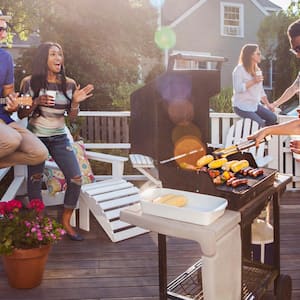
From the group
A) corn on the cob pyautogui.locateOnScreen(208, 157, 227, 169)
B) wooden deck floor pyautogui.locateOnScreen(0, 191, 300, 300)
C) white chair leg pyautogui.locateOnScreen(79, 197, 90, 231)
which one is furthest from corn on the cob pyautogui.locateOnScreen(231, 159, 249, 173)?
white chair leg pyautogui.locateOnScreen(79, 197, 90, 231)

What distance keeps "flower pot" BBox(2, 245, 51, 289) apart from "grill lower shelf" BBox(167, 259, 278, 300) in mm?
909

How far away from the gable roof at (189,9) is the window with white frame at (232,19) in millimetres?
845

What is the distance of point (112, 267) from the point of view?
338 centimetres

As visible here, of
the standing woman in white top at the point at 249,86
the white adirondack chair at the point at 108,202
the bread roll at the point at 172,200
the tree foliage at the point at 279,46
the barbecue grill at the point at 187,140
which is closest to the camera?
the bread roll at the point at 172,200

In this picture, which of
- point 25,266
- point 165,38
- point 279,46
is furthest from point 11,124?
point 279,46

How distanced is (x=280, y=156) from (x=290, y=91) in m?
1.02

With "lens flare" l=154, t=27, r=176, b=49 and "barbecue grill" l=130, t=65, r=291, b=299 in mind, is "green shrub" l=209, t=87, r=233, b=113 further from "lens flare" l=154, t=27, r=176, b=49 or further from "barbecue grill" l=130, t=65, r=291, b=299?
"barbecue grill" l=130, t=65, r=291, b=299

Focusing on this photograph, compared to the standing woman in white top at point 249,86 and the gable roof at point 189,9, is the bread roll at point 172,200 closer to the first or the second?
the standing woman in white top at point 249,86

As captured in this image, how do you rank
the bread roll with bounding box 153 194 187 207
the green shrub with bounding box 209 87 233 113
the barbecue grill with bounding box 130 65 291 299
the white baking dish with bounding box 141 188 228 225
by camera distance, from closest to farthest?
1. the white baking dish with bounding box 141 188 228 225
2. the bread roll with bounding box 153 194 187 207
3. the barbecue grill with bounding box 130 65 291 299
4. the green shrub with bounding box 209 87 233 113

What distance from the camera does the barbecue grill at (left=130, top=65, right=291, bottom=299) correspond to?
2.24 m

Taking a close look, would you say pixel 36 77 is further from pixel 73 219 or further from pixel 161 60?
pixel 161 60

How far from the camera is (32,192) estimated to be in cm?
380

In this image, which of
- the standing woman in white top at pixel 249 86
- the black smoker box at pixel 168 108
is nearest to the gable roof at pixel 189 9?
the standing woman in white top at pixel 249 86

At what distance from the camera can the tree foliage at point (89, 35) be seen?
44.1ft
